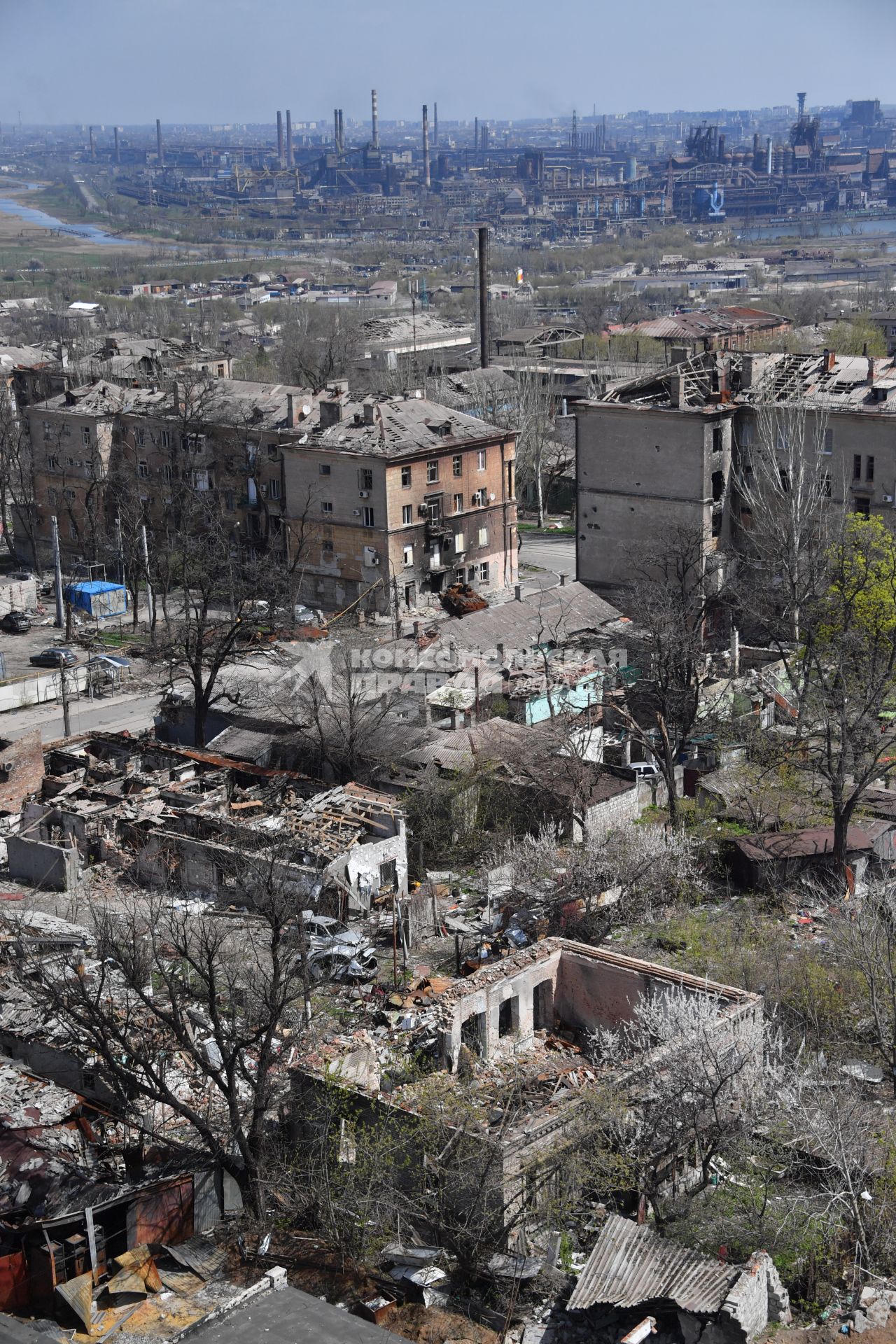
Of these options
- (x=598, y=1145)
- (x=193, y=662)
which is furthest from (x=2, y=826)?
(x=598, y=1145)

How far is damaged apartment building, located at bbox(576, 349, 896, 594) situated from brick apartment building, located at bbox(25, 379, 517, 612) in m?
3.64

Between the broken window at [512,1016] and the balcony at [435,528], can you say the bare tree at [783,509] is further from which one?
the broken window at [512,1016]

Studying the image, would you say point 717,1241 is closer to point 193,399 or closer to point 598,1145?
point 598,1145

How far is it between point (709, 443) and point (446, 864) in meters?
16.8

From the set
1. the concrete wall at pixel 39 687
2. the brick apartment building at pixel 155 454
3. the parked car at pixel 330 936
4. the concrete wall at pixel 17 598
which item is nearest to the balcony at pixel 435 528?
the brick apartment building at pixel 155 454

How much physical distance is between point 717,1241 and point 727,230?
625ft

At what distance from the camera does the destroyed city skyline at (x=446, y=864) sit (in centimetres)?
1564

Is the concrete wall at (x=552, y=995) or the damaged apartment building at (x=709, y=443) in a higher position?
the damaged apartment building at (x=709, y=443)

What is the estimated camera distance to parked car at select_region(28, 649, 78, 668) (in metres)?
38.0

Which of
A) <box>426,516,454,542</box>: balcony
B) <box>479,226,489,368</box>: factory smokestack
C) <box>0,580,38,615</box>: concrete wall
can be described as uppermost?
<box>479,226,489,368</box>: factory smokestack

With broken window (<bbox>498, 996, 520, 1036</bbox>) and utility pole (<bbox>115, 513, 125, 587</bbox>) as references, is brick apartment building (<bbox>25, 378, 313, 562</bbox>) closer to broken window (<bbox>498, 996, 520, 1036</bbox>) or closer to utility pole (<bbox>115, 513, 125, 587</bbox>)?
utility pole (<bbox>115, 513, 125, 587</bbox>)

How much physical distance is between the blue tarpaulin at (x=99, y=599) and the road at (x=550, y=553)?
1208cm

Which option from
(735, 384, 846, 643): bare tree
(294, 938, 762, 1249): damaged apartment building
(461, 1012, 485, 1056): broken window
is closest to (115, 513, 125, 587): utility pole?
(735, 384, 846, 643): bare tree

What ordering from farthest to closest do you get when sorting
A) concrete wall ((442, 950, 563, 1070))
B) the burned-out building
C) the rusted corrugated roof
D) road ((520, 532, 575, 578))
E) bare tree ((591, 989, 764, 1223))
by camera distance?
road ((520, 532, 575, 578)) < concrete wall ((442, 950, 563, 1070)) < bare tree ((591, 989, 764, 1223)) < the burned-out building < the rusted corrugated roof
